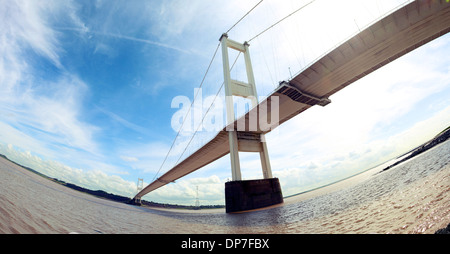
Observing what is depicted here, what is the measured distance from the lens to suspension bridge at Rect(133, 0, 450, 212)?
9359mm

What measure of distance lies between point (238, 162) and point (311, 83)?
29.1ft

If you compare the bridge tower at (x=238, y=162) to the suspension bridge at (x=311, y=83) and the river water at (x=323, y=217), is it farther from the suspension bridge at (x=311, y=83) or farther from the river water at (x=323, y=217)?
the river water at (x=323, y=217)

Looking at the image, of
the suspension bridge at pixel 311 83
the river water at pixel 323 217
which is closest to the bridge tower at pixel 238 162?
the suspension bridge at pixel 311 83

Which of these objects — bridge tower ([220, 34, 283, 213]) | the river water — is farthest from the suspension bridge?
the river water

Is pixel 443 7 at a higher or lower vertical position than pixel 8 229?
higher

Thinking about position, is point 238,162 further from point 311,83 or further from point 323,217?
point 323,217

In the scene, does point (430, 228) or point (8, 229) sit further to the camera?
point (8, 229)

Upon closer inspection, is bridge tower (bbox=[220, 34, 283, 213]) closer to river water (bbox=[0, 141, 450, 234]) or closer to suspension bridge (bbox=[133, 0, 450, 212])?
suspension bridge (bbox=[133, 0, 450, 212])

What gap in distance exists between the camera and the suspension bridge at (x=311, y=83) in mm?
9359
